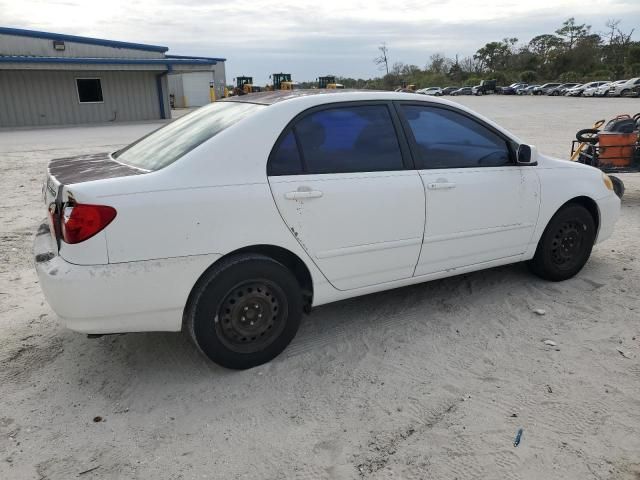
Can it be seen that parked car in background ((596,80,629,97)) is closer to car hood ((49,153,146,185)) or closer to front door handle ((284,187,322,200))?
front door handle ((284,187,322,200))

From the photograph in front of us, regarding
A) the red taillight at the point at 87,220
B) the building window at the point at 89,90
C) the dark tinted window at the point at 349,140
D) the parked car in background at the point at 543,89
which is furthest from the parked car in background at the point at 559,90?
the red taillight at the point at 87,220

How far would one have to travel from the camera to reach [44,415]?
111 inches

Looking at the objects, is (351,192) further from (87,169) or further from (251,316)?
(87,169)

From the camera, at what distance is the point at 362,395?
2984 mm

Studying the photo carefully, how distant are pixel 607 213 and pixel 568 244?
0.51 m

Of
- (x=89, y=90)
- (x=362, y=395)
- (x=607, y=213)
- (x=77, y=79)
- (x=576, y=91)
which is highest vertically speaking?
(x=77, y=79)

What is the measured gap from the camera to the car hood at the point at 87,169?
9.64 ft

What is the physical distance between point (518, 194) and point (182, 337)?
2.75 m

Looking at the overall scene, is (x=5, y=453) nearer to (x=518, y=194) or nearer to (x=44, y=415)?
(x=44, y=415)

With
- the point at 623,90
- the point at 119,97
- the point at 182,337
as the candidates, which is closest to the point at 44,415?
the point at 182,337

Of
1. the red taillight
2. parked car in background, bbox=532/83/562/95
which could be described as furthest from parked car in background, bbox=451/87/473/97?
the red taillight

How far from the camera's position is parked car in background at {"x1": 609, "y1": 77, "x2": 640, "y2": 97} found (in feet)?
132

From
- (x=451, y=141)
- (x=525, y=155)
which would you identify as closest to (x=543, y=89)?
(x=525, y=155)

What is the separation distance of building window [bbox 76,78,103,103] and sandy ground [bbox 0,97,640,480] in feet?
81.2
